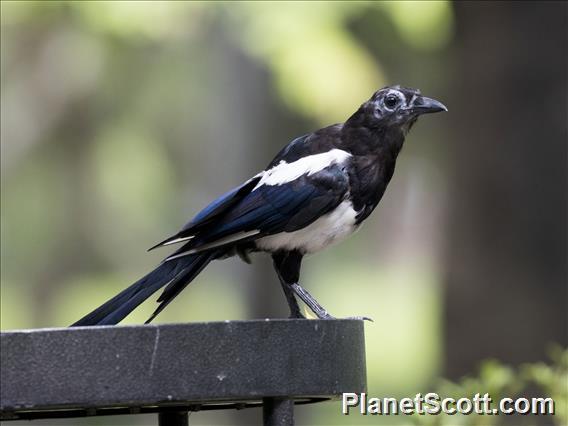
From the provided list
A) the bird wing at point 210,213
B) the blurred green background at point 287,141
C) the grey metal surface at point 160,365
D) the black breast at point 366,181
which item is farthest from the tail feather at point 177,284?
the blurred green background at point 287,141

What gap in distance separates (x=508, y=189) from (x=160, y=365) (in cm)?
519

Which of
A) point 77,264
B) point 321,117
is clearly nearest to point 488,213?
point 321,117

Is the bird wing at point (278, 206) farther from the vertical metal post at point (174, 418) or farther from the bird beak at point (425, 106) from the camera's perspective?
the vertical metal post at point (174, 418)

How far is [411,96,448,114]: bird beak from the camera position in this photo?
484cm

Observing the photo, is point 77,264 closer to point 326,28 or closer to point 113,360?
point 326,28

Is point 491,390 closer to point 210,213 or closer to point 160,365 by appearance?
point 210,213

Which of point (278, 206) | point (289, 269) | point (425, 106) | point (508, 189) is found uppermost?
point (508, 189)

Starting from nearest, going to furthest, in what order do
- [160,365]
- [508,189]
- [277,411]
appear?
[160,365], [277,411], [508,189]

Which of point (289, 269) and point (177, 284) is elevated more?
point (289, 269)

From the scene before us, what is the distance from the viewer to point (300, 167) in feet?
15.5

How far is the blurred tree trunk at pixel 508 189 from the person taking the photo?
7508 mm

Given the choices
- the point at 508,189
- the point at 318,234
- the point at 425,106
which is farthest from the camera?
the point at 508,189

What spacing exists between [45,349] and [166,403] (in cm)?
33

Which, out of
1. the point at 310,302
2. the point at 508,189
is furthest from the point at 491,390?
the point at 508,189
